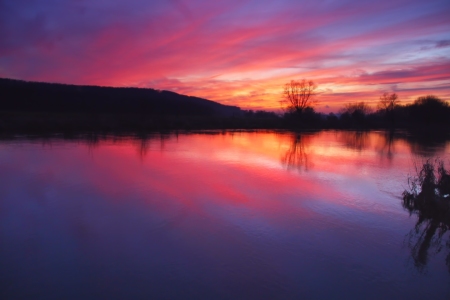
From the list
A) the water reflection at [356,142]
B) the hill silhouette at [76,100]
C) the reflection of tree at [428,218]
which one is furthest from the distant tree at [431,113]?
the reflection of tree at [428,218]

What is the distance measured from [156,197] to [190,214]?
1.32 m

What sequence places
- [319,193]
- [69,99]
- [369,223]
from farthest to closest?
[69,99], [319,193], [369,223]

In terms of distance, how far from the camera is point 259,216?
19.9 ft

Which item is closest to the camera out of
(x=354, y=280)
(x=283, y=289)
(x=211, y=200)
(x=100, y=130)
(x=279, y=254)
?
(x=283, y=289)

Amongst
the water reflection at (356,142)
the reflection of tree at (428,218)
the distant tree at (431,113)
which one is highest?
the distant tree at (431,113)

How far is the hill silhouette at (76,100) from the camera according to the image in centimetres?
4309

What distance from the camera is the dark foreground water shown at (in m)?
3.64

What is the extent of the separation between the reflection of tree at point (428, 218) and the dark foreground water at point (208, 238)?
0.04 meters

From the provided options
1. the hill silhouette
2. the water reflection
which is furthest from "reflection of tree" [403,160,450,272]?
the hill silhouette

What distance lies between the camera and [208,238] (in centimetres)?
495

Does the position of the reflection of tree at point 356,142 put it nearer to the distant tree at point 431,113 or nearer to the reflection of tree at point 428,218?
the reflection of tree at point 428,218

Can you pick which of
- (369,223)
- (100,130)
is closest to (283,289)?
(369,223)

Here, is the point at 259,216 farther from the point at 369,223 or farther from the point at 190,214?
the point at 369,223

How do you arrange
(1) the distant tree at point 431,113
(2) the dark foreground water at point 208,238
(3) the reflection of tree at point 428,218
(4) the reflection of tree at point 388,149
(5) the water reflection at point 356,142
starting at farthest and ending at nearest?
(1) the distant tree at point 431,113
(5) the water reflection at point 356,142
(4) the reflection of tree at point 388,149
(3) the reflection of tree at point 428,218
(2) the dark foreground water at point 208,238
